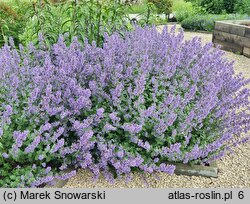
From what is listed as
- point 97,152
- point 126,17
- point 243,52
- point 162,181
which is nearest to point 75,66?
point 97,152

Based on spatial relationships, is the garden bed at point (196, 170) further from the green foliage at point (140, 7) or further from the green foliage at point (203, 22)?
the green foliage at point (203, 22)

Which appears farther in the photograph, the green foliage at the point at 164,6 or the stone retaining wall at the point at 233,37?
the green foliage at the point at 164,6

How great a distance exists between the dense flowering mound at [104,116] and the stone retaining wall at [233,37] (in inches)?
188

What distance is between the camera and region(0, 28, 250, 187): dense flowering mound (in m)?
2.56

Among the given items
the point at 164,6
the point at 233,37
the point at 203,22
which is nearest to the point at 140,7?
the point at 164,6

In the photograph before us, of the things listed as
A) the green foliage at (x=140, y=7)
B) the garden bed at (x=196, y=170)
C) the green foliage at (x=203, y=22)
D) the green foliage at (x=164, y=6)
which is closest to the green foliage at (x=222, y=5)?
the green foliage at (x=164, y=6)

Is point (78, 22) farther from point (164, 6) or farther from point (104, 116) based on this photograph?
point (164, 6)

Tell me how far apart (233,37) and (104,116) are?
237 inches

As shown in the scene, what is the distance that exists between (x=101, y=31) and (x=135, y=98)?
1.58m

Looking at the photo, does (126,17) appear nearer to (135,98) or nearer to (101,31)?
(101,31)

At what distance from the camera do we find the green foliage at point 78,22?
13.4 ft

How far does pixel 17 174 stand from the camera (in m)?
2.54

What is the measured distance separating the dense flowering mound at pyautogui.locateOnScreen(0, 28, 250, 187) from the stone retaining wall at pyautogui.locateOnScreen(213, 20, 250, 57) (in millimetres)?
4776

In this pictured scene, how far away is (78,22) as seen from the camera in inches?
166
